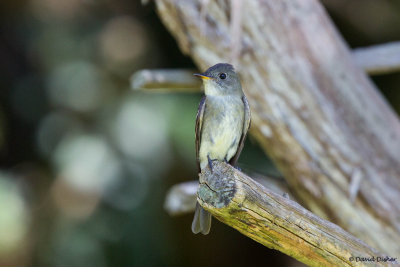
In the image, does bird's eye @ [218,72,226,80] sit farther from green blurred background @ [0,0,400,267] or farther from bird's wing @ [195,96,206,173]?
green blurred background @ [0,0,400,267]

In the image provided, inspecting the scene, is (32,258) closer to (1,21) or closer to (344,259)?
(1,21)

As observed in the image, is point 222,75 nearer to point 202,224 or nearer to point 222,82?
point 222,82

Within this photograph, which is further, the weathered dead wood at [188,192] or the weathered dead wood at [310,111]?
the weathered dead wood at [188,192]

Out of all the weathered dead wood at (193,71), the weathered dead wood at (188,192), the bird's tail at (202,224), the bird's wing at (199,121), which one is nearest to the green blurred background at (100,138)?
the weathered dead wood at (188,192)

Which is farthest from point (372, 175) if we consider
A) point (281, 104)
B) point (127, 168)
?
point (127, 168)

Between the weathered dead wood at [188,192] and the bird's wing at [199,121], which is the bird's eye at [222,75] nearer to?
the bird's wing at [199,121]

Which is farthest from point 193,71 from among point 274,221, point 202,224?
point 274,221

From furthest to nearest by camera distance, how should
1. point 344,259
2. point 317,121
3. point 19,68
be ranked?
point 19,68 → point 317,121 → point 344,259
